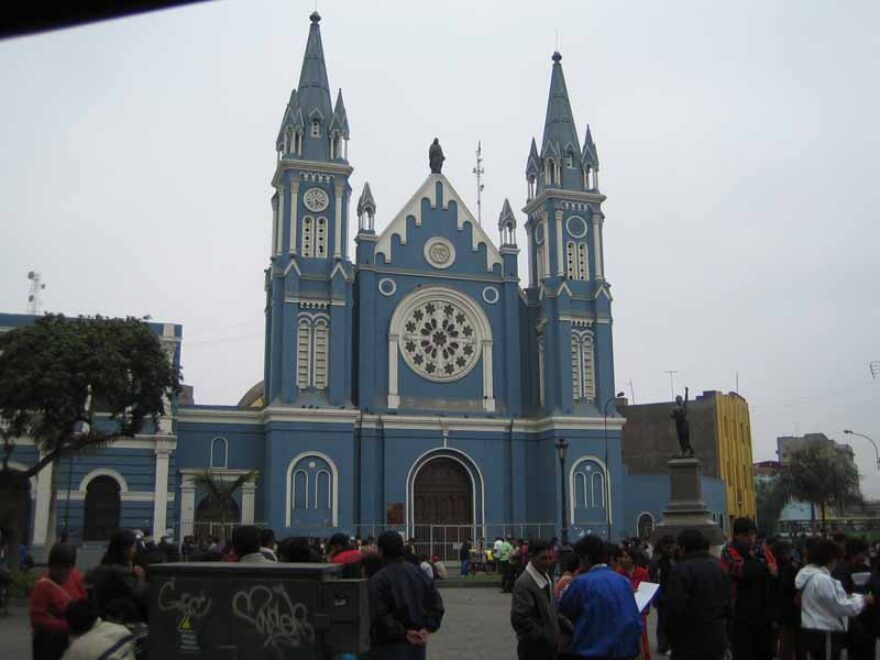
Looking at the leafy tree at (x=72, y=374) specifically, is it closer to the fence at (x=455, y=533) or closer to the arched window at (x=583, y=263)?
the fence at (x=455, y=533)

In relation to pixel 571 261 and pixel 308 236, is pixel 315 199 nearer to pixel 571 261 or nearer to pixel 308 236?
pixel 308 236

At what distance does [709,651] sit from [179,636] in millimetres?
4688

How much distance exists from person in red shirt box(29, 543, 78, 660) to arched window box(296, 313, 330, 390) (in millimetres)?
30465

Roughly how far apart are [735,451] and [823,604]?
56360 mm

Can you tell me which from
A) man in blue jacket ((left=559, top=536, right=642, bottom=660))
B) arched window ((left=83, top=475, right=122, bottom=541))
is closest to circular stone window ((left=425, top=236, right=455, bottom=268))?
arched window ((left=83, top=475, right=122, bottom=541))

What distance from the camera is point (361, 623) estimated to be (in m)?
6.11

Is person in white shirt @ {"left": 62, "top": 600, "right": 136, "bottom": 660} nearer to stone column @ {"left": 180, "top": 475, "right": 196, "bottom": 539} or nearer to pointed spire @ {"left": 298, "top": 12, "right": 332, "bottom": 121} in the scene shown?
stone column @ {"left": 180, "top": 475, "right": 196, "bottom": 539}

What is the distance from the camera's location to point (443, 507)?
4028cm

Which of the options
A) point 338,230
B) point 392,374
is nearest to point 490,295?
point 392,374

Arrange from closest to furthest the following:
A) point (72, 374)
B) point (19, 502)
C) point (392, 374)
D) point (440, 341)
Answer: point (72, 374) < point (19, 502) < point (392, 374) < point (440, 341)

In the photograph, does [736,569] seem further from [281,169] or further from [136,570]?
[281,169]

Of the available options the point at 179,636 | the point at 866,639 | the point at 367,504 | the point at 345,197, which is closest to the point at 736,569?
the point at 866,639

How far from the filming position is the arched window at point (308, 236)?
40094 millimetres

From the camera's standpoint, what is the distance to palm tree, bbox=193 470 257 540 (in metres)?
32.9
